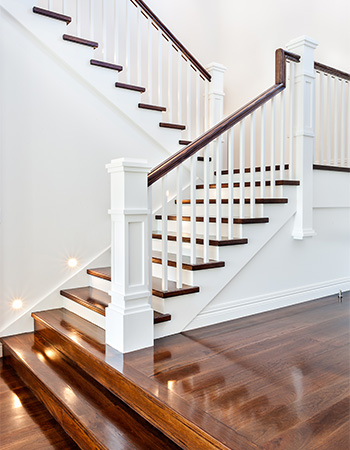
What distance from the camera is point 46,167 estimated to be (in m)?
2.91

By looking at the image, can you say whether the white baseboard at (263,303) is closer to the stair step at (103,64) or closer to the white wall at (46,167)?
the white wall at (46,167)

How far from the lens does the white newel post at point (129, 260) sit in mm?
2082

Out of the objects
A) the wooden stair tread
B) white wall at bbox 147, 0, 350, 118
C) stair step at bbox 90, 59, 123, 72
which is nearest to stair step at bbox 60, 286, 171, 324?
the wooden stair tread

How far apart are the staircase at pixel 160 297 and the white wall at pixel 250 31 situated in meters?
1.43

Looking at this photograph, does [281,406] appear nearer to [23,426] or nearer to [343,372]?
[343,372]

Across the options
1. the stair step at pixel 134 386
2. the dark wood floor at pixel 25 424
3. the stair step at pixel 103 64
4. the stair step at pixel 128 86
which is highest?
the stair step at pixel 103 64

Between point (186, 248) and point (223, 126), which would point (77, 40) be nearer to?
point (223, 126)

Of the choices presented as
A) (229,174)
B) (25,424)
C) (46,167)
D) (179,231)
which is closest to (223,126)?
(229,174)

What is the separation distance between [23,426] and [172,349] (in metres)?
0.83

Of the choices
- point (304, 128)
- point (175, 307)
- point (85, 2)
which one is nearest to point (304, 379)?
point (175, 307)

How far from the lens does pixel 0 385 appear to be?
235 cm

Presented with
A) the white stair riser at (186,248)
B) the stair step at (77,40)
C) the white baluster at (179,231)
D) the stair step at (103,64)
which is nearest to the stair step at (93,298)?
the white baluster at (179,231)

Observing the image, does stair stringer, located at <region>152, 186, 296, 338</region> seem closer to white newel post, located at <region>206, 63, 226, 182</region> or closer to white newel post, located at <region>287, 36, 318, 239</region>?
white newel post, located at <region>287, 36, 318, 239</region>

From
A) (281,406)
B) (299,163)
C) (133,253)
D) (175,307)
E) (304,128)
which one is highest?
(304,128)
